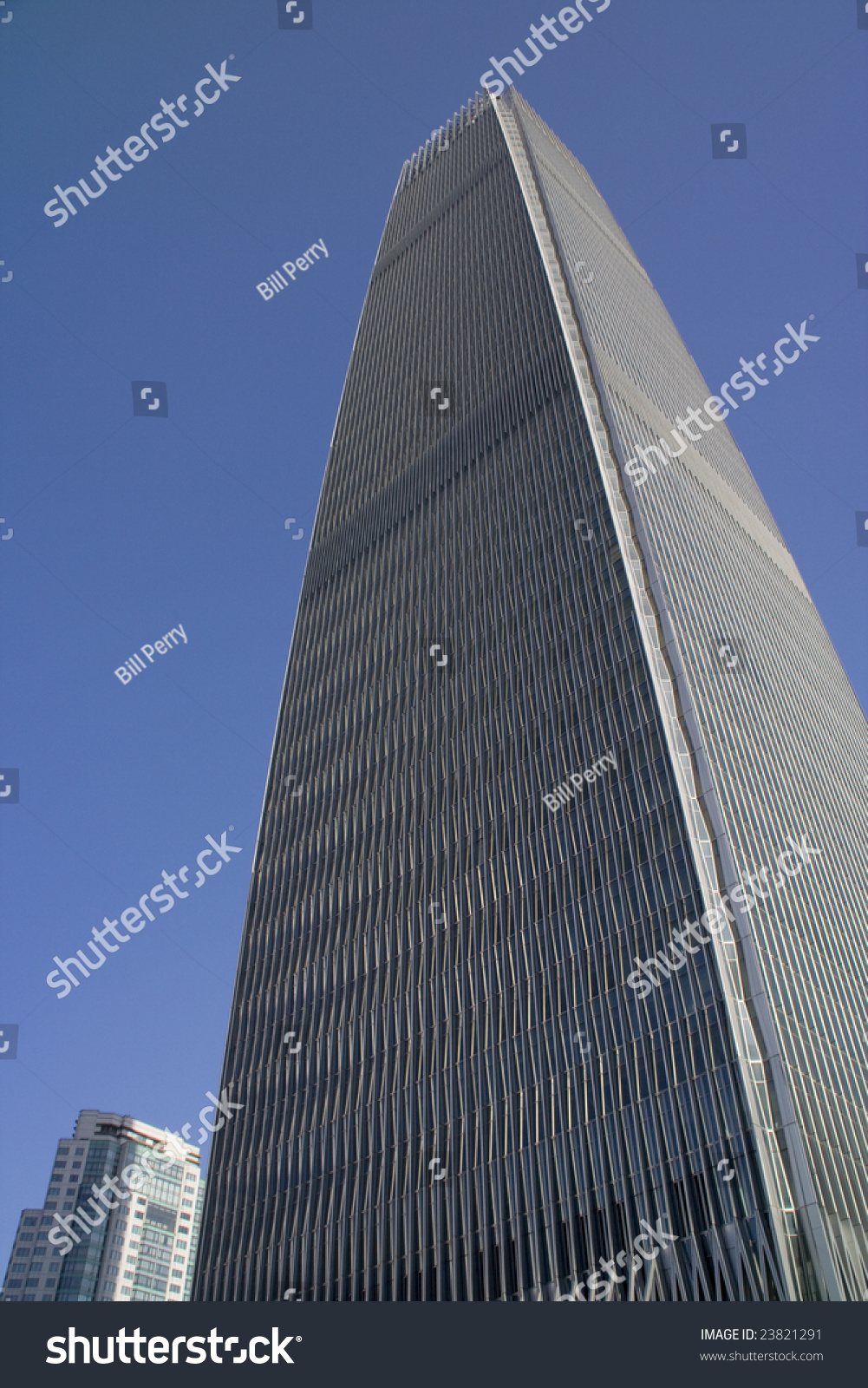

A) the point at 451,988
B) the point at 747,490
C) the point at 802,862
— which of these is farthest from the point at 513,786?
the point at 747,490

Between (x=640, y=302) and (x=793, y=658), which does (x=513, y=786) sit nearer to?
(x=793, y=658)

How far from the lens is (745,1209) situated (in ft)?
139

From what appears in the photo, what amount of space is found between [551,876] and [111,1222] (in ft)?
385

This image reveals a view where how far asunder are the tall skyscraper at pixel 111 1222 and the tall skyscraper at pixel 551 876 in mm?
86987

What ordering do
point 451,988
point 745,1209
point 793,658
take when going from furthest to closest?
point 793,658 < point 451,988 < point 745,1209

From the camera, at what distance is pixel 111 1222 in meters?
146

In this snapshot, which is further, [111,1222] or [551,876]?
[111,1222]

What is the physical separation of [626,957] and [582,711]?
1765 cm

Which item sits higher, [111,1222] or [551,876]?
[111,1222]

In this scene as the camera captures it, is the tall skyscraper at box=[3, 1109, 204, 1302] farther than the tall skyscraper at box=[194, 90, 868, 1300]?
Yes

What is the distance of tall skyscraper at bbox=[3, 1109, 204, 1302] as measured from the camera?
140000 millimetres

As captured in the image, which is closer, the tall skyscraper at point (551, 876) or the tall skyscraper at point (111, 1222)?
the tall skyscraper at point (551, 876)

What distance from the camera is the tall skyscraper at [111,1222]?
459ft

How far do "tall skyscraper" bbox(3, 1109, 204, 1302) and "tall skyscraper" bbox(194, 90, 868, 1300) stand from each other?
3425 inches
